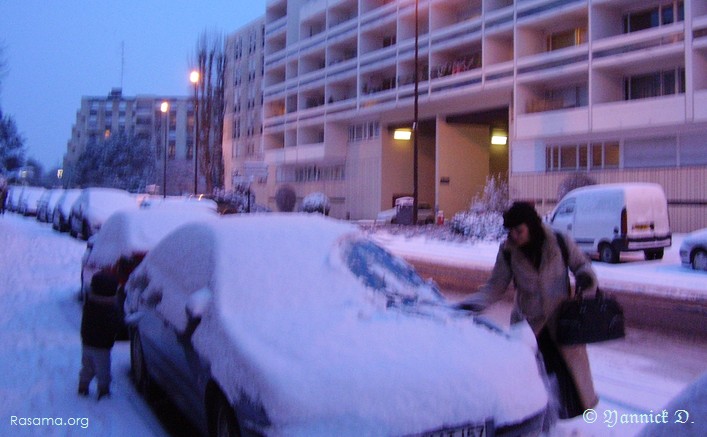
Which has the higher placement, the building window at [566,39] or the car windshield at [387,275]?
the building window at [566,39]

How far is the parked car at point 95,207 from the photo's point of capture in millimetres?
22359

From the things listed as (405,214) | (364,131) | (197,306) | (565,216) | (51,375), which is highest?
(364,131)

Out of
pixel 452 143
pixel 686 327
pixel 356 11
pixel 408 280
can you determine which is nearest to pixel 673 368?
pixel 686 327

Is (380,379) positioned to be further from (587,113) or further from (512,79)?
(512,79)

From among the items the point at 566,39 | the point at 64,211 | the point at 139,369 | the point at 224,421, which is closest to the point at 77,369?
the point at 139,369

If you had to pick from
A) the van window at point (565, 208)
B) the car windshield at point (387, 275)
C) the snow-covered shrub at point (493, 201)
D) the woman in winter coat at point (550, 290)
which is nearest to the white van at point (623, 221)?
the van window at point (565, 208)

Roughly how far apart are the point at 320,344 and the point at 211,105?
178 ft

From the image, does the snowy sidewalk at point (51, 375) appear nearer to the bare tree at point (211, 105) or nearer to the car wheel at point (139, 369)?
the car wheel at point (139, 369)

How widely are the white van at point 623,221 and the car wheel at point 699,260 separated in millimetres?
1743

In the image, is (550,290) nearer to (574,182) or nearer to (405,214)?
(574,182)

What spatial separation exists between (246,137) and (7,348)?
185 ft

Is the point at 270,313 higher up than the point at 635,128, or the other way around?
the point at 635,128

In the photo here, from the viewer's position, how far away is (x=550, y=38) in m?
31.9

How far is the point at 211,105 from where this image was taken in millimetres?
56312
